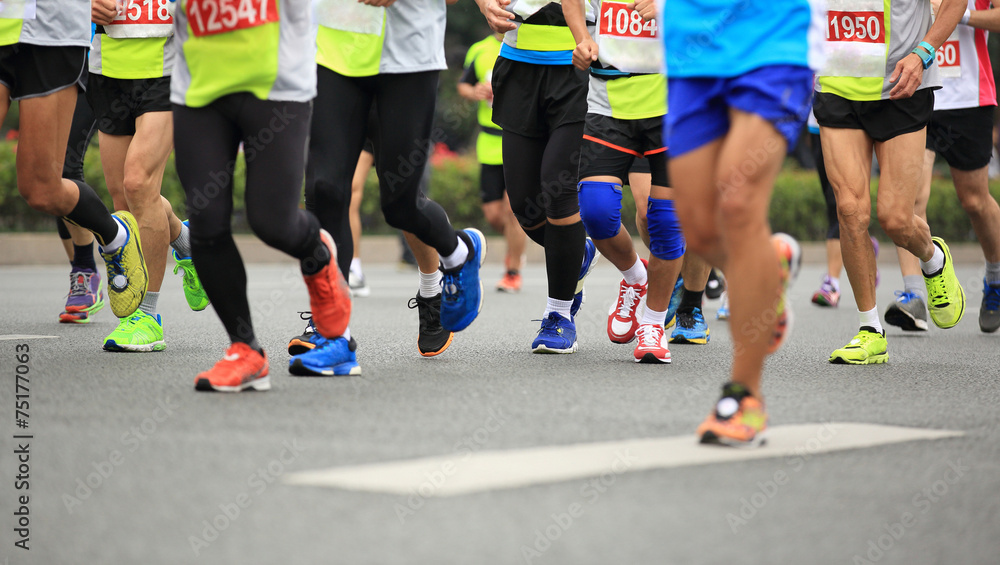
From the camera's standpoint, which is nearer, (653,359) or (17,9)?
(17,9)

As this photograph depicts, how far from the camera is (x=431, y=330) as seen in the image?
5.07m

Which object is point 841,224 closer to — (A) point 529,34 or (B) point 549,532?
(A) point 529,34

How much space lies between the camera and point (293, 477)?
2504 millimetres

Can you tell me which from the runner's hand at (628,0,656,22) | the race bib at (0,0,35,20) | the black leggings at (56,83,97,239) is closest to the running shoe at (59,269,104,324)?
the black leggings at (56,83,97,239)

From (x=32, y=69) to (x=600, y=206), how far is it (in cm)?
254

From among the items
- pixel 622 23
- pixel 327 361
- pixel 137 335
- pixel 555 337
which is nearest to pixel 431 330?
pixel 555 337

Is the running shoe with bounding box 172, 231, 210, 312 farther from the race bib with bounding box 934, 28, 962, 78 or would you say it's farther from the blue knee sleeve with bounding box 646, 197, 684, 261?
the race bib with bounding box 934, 28, 962, 78

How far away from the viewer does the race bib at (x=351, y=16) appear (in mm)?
4387

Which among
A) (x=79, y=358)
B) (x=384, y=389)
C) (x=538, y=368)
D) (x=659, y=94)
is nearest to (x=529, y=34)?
(x=659, y=94)

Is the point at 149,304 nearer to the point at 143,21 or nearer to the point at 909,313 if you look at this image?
the point at 143,21

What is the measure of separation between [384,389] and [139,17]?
2494mm

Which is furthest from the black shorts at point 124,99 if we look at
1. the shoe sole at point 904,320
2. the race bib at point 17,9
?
the shoe sole at point 904,320

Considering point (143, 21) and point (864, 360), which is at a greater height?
point (143, 21)

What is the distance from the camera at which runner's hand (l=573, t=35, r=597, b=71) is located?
187 inches
